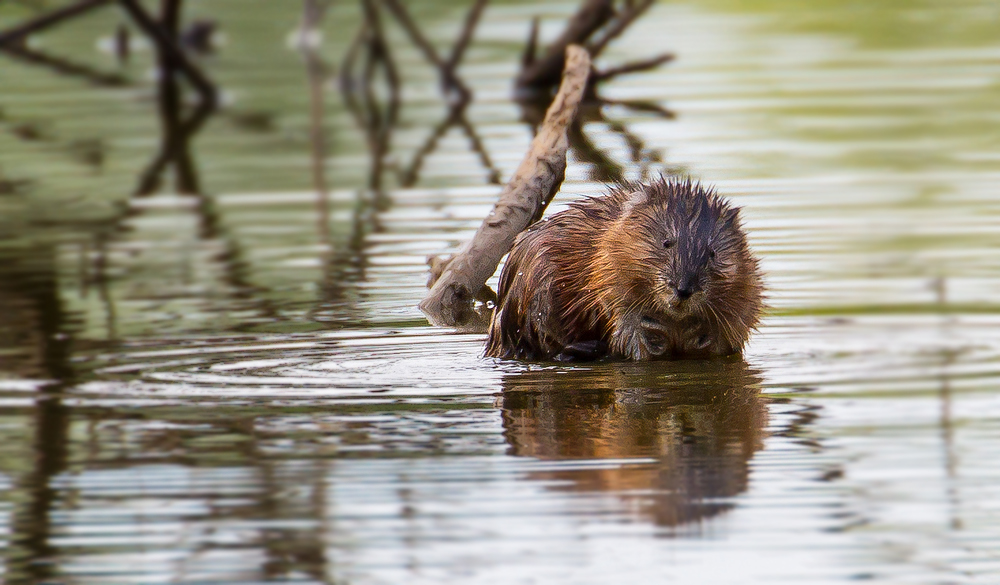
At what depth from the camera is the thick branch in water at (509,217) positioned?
24.0 ft

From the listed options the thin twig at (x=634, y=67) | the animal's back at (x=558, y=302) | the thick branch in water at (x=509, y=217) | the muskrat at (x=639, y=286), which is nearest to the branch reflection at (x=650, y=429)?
the muskrat at (x=639, y=286)

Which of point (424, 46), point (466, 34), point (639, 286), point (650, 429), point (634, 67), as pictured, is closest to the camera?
point (650, 429)

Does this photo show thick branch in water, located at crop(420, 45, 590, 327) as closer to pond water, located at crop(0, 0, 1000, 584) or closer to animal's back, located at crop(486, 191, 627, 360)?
pond water, located at crop(0, 0, 1000, 584)

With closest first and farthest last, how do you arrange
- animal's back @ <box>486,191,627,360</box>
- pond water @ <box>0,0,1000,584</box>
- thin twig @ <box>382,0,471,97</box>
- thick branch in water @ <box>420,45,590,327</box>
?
pond water @ <box>0,0,1000,584</box>, animal's back @ <box>486,191,627,360</box>, thick branch in water @ <box>420,45,590,327</box>, thin twig @ <box>382,0,471,97</box>

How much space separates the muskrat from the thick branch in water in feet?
2.63

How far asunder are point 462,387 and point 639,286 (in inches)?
33.3

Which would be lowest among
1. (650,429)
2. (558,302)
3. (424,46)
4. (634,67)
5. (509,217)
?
(650,429)

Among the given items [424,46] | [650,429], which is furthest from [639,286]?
[424,46]

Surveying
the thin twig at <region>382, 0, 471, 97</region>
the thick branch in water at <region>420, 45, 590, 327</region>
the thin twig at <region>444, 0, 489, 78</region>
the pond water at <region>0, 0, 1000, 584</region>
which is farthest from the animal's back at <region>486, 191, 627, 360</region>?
the thin twig at <region>382, 0, 471, 97</region>

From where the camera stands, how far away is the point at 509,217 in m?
7.51

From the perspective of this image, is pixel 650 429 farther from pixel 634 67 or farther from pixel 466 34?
pixel 466 34

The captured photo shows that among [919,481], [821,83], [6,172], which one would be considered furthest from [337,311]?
[821,83]

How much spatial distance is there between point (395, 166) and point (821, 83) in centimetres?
→ 551

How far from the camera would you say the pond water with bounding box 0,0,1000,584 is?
13.4ft
